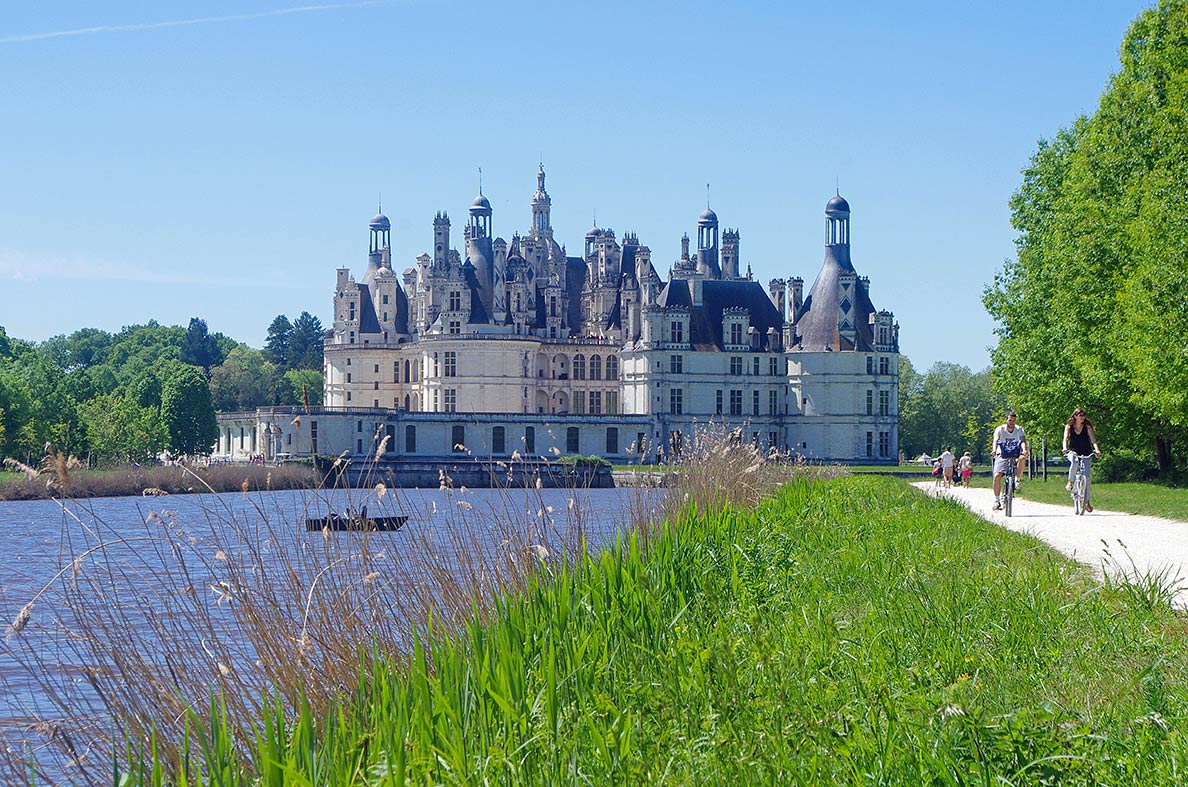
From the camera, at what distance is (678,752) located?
422 centimetres

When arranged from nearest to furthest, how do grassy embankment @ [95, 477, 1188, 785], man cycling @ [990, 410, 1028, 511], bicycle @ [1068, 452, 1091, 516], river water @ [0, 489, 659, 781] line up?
grassy embankment @ [95, 477, 1188, 785], river water @ [0, 489, 659, 781], bicycle @ [1068, 452, 1091, 516], man cycling @ [990, 410, 1028, 511]

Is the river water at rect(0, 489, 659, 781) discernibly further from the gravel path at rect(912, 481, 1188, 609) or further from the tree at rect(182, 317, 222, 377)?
the tree at rect(182, 317, 222, 377)

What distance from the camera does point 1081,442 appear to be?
16172mm

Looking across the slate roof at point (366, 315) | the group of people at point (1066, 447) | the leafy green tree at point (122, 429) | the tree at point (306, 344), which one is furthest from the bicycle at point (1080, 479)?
the tree at point (306, 344)

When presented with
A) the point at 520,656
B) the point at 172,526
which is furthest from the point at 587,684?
the point at 172,526

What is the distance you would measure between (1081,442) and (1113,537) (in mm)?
3897

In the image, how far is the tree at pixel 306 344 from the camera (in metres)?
118

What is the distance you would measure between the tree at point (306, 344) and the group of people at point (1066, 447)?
10298 centimetres

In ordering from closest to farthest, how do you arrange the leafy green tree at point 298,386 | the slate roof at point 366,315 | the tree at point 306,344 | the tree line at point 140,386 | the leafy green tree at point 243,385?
the tree line at point 140,386 < the slate roof at point 366,315 < the leafy green tree at point 298,386 < the leafy green tree at point 243,385 < the tree at point 306,344

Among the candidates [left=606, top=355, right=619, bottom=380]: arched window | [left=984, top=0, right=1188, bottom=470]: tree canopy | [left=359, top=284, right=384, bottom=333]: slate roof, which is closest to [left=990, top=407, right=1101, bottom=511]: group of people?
[left=984, top=0, right=1188, bottom=470]: tree canopy

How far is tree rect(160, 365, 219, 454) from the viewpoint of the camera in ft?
220

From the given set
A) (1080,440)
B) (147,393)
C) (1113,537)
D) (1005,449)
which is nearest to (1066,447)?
(1080,440)

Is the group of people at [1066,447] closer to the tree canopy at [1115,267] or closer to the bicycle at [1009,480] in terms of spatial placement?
the bicycle at [1009,480]

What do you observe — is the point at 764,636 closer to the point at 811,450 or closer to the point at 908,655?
the point at 908,655
